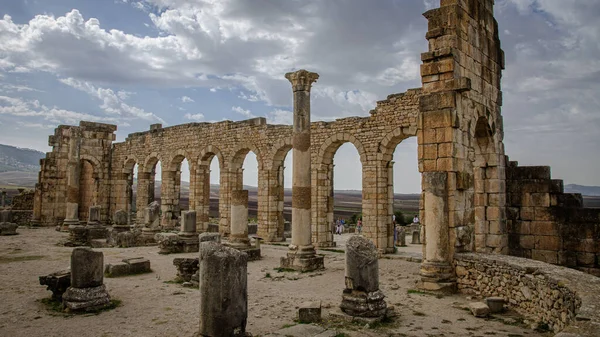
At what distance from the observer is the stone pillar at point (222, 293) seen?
18.5ft

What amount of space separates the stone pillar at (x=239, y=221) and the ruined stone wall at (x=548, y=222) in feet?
26.4

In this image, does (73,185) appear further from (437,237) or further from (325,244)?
(437,237)

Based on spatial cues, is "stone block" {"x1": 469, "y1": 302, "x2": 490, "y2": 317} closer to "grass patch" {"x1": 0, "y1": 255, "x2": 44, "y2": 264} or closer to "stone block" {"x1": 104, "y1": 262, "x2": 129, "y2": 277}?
"stone block" {"x1": 104, "y1": 262, "x2": 129, "y2": 277}

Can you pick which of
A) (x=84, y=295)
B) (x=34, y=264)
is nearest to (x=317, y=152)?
(x=34, y=264)

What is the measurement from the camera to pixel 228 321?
564 cm

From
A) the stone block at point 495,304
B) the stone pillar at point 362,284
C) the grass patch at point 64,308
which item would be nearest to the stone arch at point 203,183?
the grass patch at point 64,308

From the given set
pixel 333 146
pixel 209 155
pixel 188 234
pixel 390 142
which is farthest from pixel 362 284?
pixel 209 155

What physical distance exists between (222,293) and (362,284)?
8.69ft

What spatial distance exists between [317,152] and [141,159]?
45.1ft

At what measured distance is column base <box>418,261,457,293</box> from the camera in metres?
8.91

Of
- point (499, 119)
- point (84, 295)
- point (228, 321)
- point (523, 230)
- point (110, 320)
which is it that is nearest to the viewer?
point (228, 321)

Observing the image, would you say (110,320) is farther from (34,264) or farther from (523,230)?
(523,230)

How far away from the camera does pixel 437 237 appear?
9133mm

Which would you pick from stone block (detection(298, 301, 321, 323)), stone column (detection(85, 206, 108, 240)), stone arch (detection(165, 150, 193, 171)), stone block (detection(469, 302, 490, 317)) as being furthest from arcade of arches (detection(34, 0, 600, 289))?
stone arch (detection(165, 150, 193, 171))
